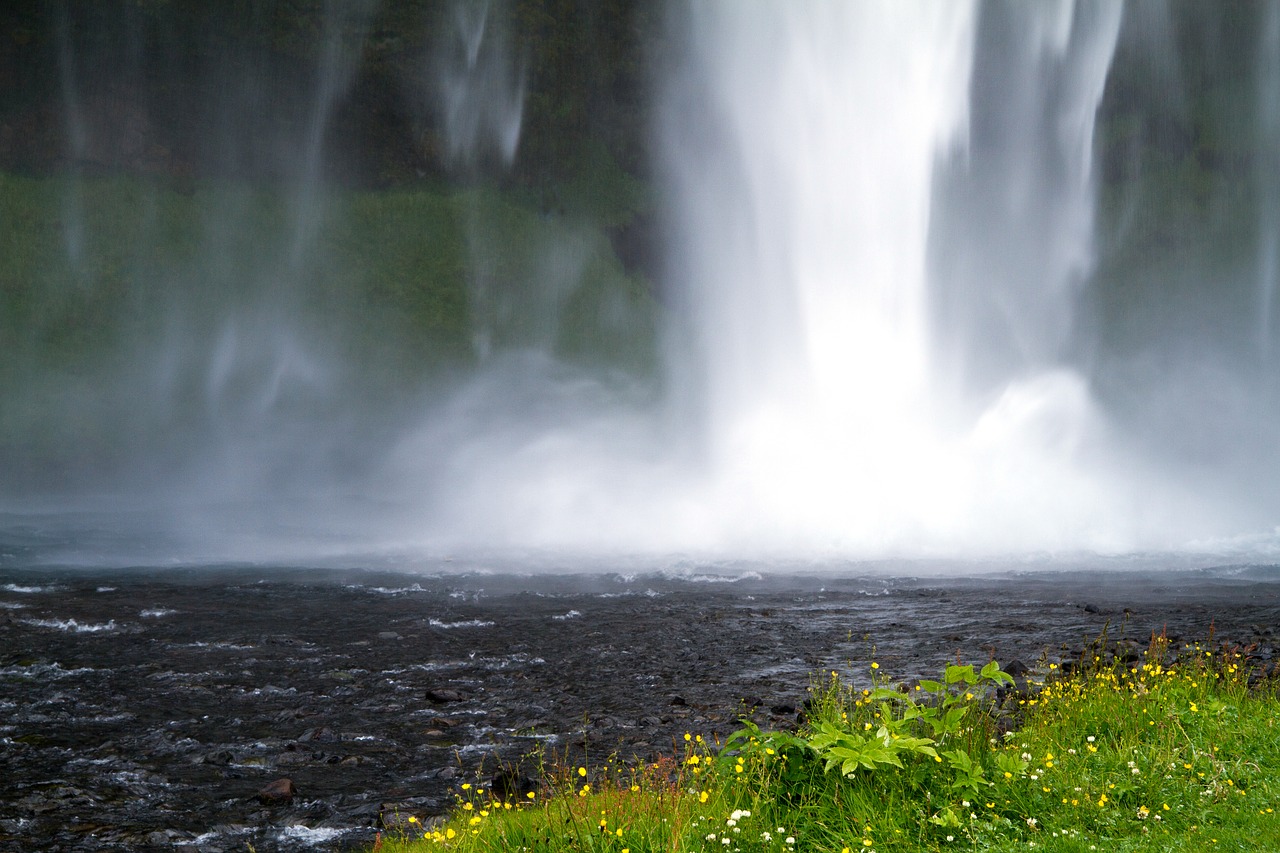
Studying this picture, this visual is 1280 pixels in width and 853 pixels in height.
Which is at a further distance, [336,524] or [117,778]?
[336,524]

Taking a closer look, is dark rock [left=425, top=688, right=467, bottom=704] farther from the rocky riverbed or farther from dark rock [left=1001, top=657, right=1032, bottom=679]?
dark rock [left=1001, top=657, right=1032, bottom=679]

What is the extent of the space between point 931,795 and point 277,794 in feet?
16.1

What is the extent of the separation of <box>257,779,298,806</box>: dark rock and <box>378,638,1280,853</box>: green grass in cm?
139

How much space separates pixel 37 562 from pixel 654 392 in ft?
137

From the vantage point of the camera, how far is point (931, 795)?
220 inches

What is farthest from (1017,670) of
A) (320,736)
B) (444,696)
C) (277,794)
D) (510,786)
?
(277,794)

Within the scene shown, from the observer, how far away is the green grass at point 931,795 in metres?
5.29

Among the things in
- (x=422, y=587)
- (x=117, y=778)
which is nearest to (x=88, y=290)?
(x=422, y=587)

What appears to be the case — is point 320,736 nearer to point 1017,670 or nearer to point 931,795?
point 931,795

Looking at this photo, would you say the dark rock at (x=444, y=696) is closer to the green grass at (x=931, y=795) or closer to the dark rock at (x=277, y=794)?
the dark rock at (x=277, y=794)

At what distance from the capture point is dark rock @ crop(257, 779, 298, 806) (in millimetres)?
7399

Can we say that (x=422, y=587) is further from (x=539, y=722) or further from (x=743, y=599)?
(x=539, y=722)

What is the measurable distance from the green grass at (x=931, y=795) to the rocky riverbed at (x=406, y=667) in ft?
5.75

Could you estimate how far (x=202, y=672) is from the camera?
1206 cm
